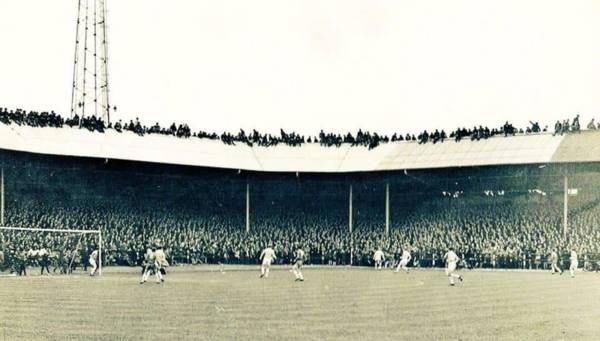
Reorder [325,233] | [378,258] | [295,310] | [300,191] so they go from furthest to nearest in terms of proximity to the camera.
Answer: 1. [300,191]
2. [325,233]
3. [378,258]
4. [295,310]

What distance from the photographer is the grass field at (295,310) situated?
14.6 metres

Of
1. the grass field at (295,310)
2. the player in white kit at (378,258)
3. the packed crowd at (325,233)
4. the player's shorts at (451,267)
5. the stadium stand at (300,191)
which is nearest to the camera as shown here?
the grass field at (295,310)

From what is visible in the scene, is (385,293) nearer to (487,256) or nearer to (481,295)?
(481,295)

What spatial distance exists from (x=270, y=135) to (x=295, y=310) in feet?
116

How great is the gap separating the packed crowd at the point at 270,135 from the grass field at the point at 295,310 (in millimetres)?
14783

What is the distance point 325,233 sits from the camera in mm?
49438

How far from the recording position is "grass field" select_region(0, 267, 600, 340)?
14.6 meters

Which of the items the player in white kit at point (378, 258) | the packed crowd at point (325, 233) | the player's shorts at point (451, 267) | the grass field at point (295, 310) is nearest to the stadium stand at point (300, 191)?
the packed crowd at point (325, 233)

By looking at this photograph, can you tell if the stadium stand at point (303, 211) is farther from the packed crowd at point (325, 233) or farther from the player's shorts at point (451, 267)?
the player's shorts at point (451, 267)

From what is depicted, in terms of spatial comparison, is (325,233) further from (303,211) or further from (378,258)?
(378,258)

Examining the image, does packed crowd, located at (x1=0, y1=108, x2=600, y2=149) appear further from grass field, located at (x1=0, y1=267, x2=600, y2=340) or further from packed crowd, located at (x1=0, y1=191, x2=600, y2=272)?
grass field, located at (x1=0, y1=267, x2=600, y2=340)

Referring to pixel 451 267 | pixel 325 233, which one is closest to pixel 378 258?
pixel 325 233

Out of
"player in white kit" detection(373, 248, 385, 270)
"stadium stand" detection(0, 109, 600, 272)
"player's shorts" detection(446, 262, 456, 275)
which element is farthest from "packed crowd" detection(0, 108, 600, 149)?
"player's shorts" detection(446, 262, 456, 275)

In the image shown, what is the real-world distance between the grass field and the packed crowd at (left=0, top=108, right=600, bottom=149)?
1478 centimetres
